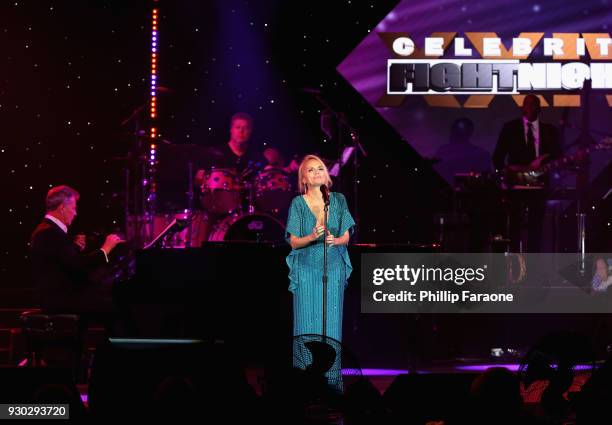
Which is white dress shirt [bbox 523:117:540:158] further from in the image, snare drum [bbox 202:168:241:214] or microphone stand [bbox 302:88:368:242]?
snare drum [bbox 202:168:241:214]

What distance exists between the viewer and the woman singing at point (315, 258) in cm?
610

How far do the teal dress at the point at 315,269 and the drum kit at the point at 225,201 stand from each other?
3.85 metres

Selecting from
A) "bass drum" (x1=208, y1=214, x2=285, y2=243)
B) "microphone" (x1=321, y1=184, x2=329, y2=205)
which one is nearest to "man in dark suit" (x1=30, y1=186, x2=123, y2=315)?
"microphone" (x1=321, y1=184, x2=329, y2=205)

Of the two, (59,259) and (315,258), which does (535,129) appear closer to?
(315,258)

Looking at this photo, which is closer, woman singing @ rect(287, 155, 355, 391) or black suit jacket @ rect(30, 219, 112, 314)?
woman singing @ rect(287, 155, 355, 391)

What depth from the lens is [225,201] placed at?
10.4m

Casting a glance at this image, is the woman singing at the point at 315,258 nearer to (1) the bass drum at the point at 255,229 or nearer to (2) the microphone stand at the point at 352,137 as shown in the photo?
(1) the bass drum at the point at 255,229

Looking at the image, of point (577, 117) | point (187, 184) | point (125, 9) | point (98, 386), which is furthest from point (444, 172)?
point (98, 386)

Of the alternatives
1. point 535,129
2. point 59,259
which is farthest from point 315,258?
point 535,129

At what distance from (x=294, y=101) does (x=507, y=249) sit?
327 cm

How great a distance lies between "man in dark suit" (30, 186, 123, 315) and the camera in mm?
7133

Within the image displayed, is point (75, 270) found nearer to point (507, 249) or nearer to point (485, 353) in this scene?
point (485, 353)

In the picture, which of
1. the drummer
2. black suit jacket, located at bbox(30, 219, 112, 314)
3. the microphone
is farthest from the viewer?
the drummer

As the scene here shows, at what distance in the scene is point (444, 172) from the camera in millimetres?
11305
